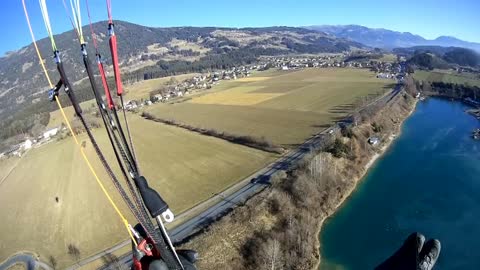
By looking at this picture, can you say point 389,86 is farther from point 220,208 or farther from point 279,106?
point 220,208

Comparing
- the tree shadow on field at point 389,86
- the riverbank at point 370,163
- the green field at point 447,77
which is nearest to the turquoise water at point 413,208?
the riverbank at point 370,163

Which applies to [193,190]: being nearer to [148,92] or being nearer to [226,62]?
[148,92]

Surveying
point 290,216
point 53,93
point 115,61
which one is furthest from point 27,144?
point 115,61

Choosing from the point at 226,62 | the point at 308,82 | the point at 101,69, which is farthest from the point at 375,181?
the point at 226,62

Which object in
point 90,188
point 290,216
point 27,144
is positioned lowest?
point 27,144

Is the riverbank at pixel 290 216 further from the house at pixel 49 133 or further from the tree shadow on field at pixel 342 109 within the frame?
the house at pixel 49 133

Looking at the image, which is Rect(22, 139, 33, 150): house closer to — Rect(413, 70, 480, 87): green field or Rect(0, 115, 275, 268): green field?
Rect(0, 115, 275, 268): green field

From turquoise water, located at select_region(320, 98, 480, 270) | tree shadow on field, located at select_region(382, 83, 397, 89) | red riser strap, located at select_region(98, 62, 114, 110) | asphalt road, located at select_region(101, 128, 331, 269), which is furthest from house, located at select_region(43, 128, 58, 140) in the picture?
red riser strap, located at select_region(98, 62, 114, 110)
